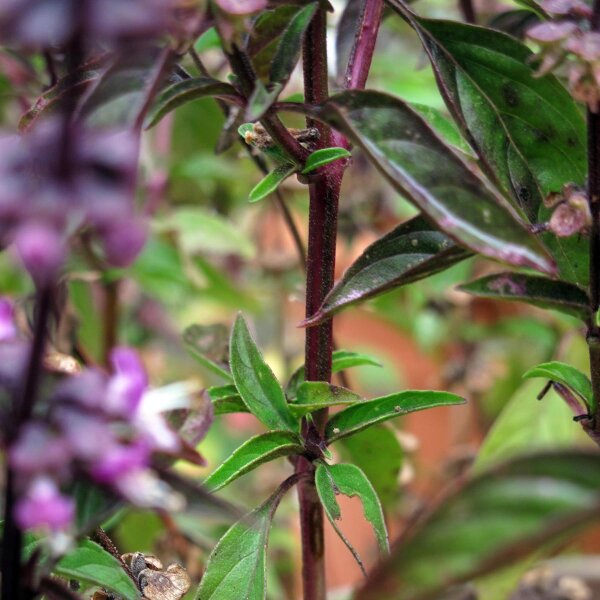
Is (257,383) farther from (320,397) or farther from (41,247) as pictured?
(41,247)

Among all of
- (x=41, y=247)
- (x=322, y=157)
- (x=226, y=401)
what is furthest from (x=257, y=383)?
(x=41, y=247)

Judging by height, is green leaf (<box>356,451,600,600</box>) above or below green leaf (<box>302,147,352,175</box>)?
below

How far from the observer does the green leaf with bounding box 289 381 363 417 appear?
48 centimetres

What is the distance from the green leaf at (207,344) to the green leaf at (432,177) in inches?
9.9

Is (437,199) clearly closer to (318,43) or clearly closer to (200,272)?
(318,43)

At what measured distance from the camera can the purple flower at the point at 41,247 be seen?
266 millimetres

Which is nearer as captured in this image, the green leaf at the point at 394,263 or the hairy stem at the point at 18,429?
the hairy stem at the point at 18,429

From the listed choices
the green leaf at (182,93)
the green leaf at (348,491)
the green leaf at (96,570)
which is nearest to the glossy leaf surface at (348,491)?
the green leaf at (348,491)

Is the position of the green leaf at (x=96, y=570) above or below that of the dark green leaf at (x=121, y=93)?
below

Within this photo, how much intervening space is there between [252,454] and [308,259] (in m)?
0.11

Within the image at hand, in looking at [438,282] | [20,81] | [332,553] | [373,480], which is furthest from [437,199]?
[332,553]

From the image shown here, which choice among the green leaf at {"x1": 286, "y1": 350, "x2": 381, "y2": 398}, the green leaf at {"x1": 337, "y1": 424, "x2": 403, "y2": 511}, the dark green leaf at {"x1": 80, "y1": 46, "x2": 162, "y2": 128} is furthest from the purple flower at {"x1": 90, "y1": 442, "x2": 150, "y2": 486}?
the green leaf at {"x1": 337, "y1": 424, "x2": 403, "y2": 511}

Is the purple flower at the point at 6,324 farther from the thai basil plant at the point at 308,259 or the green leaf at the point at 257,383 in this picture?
the green leaf at the point at 257,383

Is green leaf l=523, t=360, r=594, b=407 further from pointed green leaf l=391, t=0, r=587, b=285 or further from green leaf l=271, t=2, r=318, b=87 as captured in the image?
green leaf l=271, t=2, r=318, b=87
